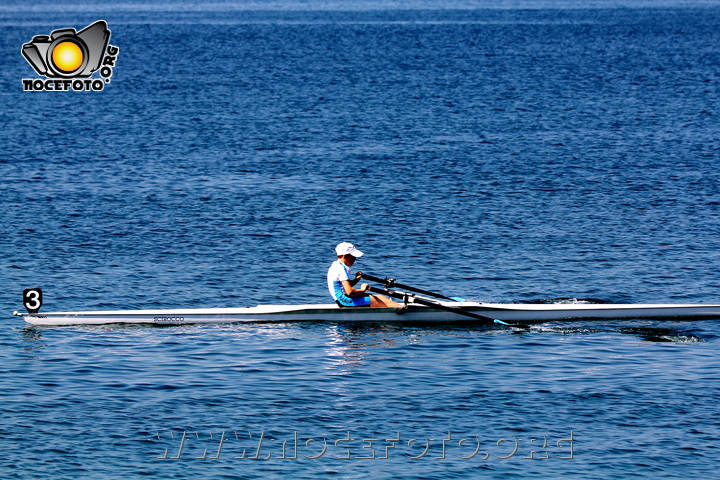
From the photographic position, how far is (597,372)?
878 inches

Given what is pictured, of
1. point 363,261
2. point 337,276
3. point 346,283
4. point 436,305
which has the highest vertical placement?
point 363,261

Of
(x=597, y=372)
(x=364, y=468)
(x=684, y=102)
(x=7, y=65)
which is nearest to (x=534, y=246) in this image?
(x=597, y=372)

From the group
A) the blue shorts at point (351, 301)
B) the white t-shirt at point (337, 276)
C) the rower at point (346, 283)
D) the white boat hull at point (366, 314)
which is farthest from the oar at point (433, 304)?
the white t-shirt at point (337, 276)

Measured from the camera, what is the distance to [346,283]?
25.3 m

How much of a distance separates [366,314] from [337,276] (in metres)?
1.19

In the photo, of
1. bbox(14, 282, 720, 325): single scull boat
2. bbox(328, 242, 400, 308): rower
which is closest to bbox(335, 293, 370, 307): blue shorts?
Answer: bbox(328, 242, 400, 308): rower

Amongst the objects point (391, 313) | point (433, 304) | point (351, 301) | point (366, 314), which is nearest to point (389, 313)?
point (391, 313)

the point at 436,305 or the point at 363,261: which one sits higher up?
the point at 363,261

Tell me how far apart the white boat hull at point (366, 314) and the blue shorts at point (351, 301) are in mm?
108

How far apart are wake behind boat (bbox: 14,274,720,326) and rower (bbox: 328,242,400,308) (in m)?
0.17

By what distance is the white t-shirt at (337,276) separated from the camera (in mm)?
25266

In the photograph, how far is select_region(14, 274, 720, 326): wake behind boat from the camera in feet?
83.4

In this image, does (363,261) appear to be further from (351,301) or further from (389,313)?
(351,301)

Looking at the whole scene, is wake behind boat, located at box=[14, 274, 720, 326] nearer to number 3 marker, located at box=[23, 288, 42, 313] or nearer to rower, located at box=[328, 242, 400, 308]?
number 3 marker, located at box=[23, 288, 42, 313]
